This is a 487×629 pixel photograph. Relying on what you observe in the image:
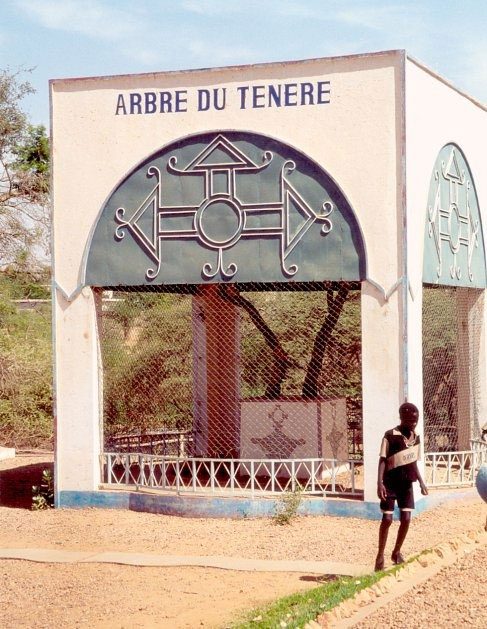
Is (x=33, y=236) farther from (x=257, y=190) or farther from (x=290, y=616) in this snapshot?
(x=290, y=616)

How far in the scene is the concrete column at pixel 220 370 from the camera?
1836 centimetres

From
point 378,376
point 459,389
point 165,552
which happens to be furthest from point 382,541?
point 459,389

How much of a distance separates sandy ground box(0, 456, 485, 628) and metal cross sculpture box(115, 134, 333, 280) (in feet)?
10.9

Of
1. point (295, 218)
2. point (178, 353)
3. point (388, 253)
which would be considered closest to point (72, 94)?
point (295, 218)

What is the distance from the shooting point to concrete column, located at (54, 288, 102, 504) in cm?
1533

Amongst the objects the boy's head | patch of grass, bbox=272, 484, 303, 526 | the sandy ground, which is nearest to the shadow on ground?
the sandy ground

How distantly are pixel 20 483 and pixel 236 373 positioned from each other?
3.94 meters

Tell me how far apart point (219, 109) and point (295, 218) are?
5.81ft

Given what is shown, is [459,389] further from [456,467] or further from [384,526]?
[384,526]

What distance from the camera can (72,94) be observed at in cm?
1554

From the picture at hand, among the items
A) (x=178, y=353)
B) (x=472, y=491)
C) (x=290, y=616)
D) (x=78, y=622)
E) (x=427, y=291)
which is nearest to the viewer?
(x=290, y=616)

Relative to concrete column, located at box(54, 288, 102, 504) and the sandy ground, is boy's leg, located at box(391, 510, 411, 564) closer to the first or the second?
the sandy ground

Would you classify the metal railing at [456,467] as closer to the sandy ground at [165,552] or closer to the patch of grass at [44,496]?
the sandy ground at [165,552]

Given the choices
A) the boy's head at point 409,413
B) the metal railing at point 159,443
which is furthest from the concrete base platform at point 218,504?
the boy's head at point 409,413
